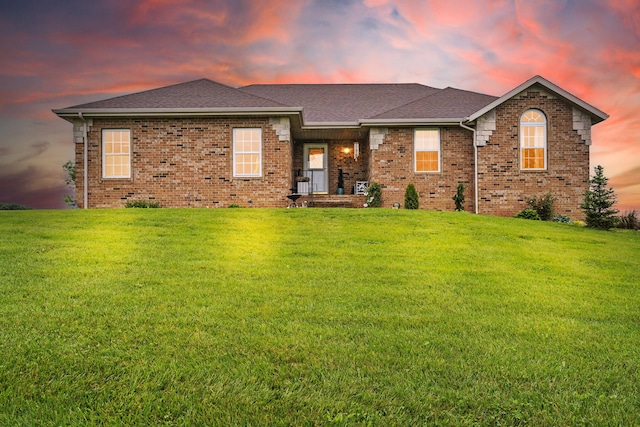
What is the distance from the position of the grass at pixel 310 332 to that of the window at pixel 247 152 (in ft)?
27.3

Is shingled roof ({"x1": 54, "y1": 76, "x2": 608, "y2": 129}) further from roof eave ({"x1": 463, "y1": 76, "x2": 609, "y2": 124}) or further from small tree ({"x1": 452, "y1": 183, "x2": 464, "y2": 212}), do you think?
small tree ({"x1": 452, "y1": 183, "x2": 464, "y2": 212})

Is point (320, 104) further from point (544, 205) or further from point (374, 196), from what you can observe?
point (544, 205)

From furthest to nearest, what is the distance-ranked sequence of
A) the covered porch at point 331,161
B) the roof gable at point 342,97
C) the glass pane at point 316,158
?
1. the glass pane at point 316,158
2. the covered porch at point 331,161
3. the roof gable at point 342,97

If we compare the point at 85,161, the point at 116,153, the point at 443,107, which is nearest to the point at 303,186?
the point at 443,107

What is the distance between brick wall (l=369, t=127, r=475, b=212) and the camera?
19.4 meters

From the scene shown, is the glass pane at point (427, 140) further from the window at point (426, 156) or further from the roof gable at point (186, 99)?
the roof gable at point (186, 99)

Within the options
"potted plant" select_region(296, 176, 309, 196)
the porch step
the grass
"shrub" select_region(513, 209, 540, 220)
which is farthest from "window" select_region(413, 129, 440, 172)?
the grass

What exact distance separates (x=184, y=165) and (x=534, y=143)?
45.6ft

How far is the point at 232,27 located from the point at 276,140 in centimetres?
453

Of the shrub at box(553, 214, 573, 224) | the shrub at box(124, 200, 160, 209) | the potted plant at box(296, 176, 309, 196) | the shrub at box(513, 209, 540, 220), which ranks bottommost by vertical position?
the shrub at box(553, 214, 573, 224)

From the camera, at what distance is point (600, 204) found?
50.8ft

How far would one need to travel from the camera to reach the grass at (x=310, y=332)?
3.67 meters

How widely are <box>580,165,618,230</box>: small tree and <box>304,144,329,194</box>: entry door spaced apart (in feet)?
35.8

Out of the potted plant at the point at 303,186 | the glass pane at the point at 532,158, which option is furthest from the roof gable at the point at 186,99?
the glass pane at the point at 532,158
